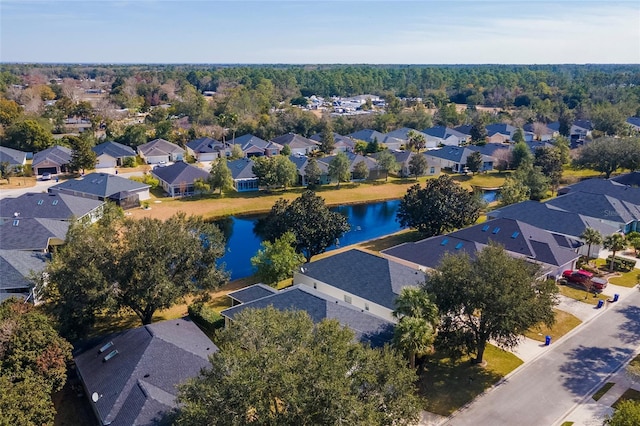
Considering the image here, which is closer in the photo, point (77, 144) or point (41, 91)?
point (77, 144)

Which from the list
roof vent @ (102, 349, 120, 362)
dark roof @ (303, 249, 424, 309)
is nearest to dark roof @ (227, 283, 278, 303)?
dark roof @ (303, 249, 424, 309)

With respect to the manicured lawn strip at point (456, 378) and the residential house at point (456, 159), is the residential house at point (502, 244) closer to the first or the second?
the manicured lawn strip at point (456, 378)

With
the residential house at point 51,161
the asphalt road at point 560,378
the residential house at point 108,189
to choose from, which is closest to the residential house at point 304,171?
the residential house at point 108,189

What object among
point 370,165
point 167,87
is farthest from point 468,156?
point 167,87

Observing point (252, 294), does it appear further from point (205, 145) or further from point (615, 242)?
point (205, 145)

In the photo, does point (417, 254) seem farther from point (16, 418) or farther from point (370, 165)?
point (370, 165)

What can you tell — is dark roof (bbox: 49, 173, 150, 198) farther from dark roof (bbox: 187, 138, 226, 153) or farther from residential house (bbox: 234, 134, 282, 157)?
residential house (bbox: 234, 134, 282, 157)
